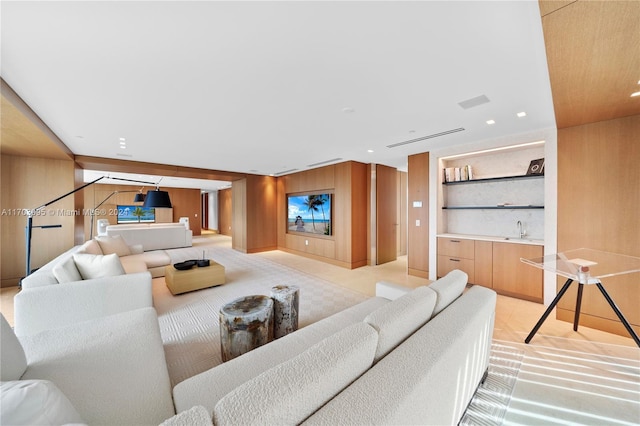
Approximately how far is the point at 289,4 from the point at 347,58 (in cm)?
60

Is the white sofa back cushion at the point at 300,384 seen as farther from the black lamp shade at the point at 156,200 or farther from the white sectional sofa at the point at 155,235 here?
the white sectional sofa at the point at 155,235

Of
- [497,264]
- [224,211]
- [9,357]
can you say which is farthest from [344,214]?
[224,211]

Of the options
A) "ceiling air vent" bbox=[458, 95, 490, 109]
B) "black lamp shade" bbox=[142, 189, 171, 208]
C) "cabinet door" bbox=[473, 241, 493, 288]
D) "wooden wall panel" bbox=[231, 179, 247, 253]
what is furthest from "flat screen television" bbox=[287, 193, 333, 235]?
"ceiling air vent" bbox=[458, 95, 490, 109]

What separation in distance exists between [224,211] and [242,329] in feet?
36.9

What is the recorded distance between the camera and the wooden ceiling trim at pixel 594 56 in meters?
1.22

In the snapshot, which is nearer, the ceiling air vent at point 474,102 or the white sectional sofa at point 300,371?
the white sectional sofa at point 300,371

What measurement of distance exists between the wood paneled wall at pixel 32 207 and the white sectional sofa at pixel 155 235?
244 cm

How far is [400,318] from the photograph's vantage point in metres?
1.24

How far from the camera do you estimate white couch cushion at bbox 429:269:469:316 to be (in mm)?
1594

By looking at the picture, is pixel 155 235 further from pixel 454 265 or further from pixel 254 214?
pixel 454 265

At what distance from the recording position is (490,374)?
6.47ft

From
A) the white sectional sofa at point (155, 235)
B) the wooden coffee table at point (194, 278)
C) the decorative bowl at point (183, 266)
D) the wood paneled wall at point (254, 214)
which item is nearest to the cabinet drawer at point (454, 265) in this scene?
the wooden coffee table at point (194, 278)

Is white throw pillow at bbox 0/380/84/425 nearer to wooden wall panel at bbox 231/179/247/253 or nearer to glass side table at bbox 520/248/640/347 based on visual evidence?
glass side table at bbox 520/248/640/347

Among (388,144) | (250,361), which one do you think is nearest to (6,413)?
(250,361)
